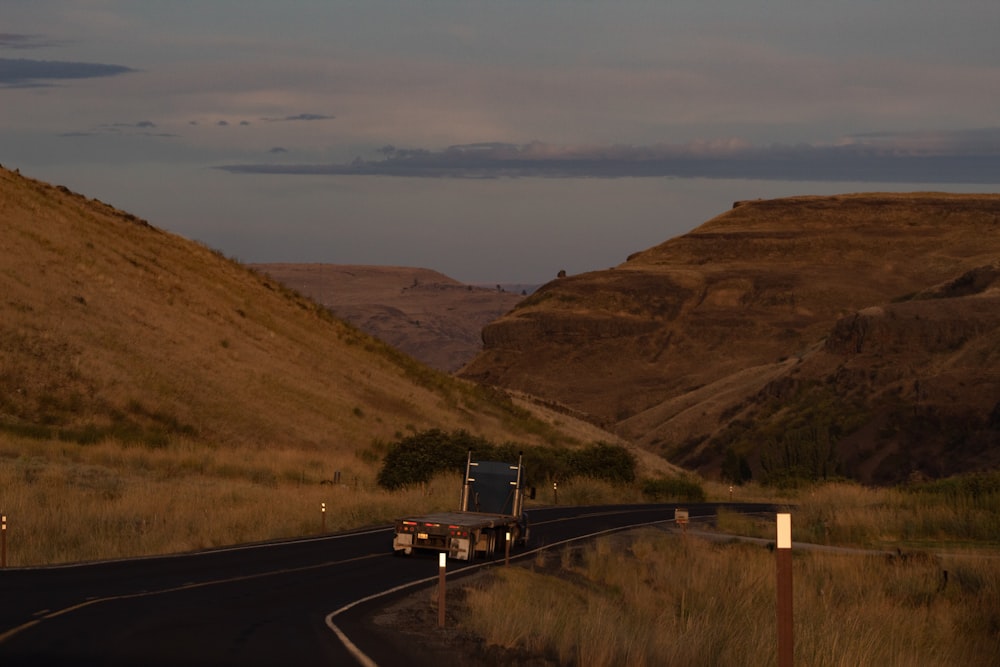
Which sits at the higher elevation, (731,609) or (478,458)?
(731,609)

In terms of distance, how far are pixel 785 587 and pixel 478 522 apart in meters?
16.6

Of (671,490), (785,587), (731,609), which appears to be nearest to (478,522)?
(731,609)

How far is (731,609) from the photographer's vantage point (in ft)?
58.0

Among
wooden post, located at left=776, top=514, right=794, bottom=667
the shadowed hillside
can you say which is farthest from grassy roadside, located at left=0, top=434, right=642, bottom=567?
wooden post, located at left=776, top=514, right=794, bottom=667

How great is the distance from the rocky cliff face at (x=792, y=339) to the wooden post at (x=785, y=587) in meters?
65.4

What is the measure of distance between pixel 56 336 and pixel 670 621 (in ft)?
129

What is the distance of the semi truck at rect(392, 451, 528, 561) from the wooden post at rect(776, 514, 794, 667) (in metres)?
15.7

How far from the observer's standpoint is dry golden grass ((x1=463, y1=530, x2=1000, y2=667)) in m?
13.5

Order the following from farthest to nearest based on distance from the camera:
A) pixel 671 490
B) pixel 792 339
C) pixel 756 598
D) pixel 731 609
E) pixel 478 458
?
pixel 792 339 → pixel 671 490 → pixel 478 458 → pixel 756 598 → pixel 731 609

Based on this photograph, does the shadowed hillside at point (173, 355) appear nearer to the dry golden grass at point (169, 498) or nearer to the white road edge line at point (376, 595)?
the dry golden grass at point (169, 498)

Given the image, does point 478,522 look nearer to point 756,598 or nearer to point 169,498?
point 756,598

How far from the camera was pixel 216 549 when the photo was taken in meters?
25.4

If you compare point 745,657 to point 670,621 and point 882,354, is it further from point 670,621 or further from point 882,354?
point 882,354

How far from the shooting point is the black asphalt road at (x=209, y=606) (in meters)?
13.0
